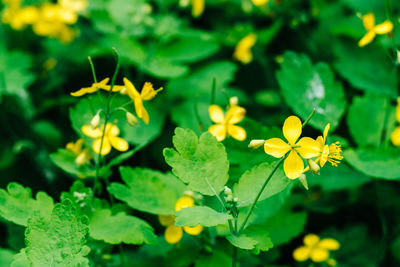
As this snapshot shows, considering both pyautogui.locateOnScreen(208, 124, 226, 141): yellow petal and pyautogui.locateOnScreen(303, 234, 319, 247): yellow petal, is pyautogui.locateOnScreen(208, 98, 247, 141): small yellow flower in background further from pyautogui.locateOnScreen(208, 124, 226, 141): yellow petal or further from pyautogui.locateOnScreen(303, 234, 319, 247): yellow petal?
pyautogui.locateOnScreen(303, 234, 319, 247): yellow petal

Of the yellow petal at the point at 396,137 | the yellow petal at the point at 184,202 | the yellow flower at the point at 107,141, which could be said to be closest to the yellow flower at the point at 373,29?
the yellow petal at the point at 396,137

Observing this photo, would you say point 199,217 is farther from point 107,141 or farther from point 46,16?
point 46,16

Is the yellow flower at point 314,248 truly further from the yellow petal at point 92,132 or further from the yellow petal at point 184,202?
the yellow petal at point 92,132

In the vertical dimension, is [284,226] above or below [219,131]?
below

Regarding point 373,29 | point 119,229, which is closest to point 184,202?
point 119,229

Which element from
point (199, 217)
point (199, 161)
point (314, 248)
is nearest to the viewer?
point (199, 217)

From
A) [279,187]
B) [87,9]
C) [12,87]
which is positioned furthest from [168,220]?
[87,9]
